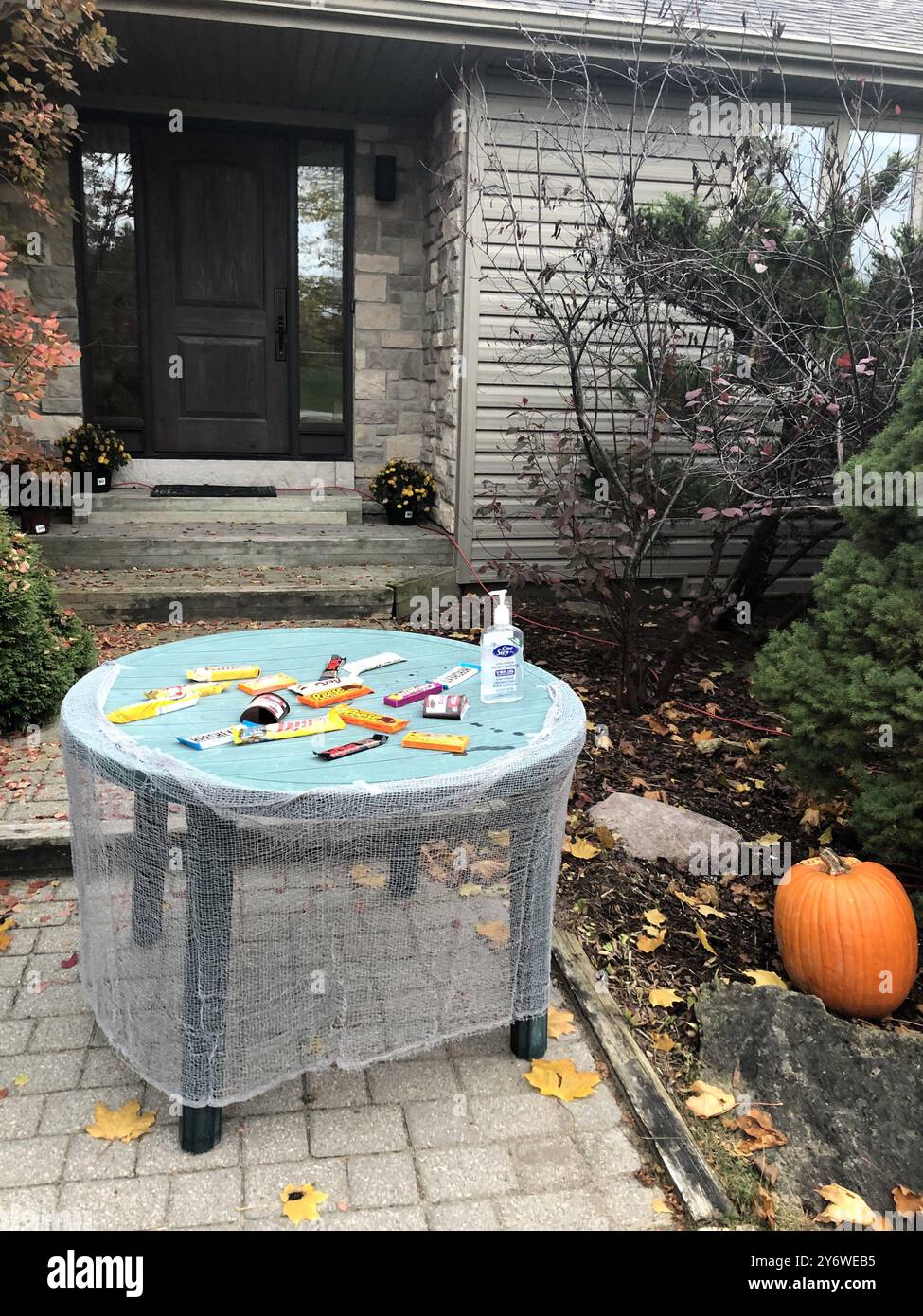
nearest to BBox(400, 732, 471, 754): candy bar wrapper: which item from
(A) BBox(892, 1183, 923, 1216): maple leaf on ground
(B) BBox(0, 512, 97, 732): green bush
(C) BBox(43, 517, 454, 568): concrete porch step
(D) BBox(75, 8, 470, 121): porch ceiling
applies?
(A) BBox(892, 1183, 923, 1216): maple leaf on ground

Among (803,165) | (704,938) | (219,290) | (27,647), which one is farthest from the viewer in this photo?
(219,290)

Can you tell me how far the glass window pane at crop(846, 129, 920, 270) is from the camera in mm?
4445

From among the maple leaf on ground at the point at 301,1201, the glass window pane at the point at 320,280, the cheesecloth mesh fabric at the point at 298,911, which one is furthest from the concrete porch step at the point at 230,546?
the maple leaf on ground at the point at 301,1201

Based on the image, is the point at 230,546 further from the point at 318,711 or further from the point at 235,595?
the point at 318,711

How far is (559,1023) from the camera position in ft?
8.30

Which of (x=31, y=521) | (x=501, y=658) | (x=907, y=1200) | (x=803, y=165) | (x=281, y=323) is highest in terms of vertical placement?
(x=803, y=165)

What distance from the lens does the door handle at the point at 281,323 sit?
735cm

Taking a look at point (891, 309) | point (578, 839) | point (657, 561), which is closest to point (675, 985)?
point (578, 839)

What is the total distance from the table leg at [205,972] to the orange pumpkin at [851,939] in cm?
163

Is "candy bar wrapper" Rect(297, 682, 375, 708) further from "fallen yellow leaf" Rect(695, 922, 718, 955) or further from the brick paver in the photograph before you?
"fallen yellow leaf" Rect(695, 922, 718, 955)

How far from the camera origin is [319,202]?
727cm

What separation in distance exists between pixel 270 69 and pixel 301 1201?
21.8 ft

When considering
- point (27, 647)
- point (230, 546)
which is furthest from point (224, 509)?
point (27, 647)

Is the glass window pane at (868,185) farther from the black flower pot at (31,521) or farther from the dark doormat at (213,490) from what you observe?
the black flower pot at (31,521)
